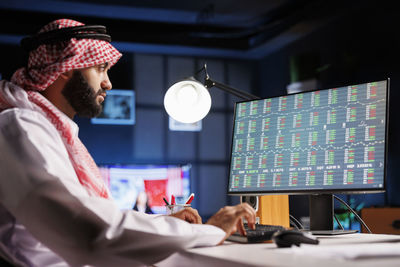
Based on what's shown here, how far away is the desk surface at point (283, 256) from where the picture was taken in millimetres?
916

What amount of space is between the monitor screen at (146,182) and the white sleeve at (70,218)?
191 inches

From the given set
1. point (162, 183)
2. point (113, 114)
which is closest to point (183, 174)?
point (162, 183)

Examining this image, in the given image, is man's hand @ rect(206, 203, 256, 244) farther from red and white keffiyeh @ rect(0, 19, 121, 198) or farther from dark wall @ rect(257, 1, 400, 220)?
dark wall @ rect(257, 1, 400, 220)

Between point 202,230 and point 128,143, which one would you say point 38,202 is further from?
point 128,143

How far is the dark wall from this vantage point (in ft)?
15.4

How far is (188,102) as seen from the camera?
7.35 feet

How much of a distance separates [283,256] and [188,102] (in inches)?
50.9

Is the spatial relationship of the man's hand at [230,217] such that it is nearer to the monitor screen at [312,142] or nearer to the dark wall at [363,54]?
the monitor screen at [312,142]

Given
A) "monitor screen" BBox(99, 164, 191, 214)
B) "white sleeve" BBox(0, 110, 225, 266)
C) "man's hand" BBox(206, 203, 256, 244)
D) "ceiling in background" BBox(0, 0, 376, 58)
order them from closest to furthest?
"white sleeve" BBox(0, 110, 225, 266), "man's hand" BBox(206, 203, 256, 244), "ceiling in background" BBox(0, 0, 376, 58), "monitor screen" BBox(99, 164, 191, 214)

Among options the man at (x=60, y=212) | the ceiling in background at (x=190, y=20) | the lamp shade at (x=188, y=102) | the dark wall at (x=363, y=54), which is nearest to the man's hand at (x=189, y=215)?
the man at (x=60, y=212)

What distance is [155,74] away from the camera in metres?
7.10

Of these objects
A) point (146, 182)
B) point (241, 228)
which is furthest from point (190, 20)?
point (241, 228)

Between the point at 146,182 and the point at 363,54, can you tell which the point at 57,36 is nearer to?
the point at 363,54

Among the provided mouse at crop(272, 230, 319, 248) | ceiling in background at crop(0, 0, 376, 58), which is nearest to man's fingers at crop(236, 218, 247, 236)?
mouse at crop(272, 230, 319, 248)
